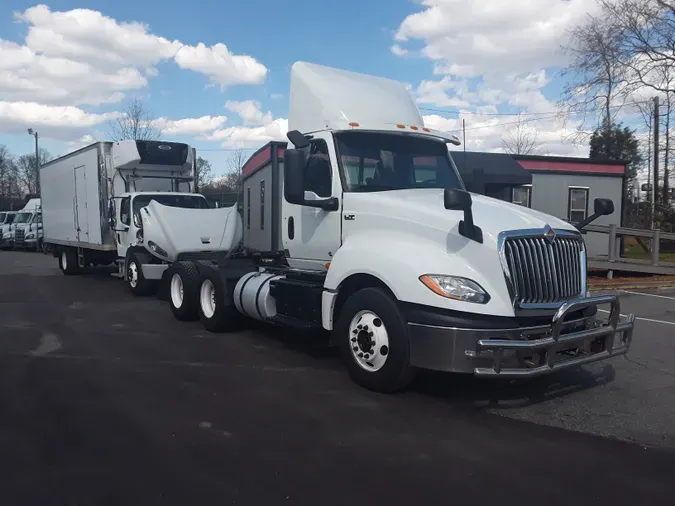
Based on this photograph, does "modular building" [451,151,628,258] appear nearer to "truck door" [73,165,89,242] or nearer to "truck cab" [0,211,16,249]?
"truck door" [73,165,89,242]

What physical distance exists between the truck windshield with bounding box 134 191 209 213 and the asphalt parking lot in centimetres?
577

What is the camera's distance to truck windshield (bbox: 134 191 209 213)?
13.6 m

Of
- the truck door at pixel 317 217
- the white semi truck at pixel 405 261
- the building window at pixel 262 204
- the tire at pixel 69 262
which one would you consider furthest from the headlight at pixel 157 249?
the building window at pixel 262 204

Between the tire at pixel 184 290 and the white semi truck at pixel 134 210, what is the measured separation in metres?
2.00

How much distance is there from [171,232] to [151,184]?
318 centimetres

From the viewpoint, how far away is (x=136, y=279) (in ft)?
42.4

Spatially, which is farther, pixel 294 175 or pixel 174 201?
pixel 174 201

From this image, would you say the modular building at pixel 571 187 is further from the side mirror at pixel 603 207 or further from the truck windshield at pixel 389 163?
the side mirror at pixel 603 207

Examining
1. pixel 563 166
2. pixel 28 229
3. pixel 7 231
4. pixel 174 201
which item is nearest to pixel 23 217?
pixel 28 229

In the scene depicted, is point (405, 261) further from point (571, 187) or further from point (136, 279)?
point (571, 187)

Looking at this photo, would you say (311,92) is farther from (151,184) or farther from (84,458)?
(151,184)

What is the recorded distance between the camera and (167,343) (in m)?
8.41

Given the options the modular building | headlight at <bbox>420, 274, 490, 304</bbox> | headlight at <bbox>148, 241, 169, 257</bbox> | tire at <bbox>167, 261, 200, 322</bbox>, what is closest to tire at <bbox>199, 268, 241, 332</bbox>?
tire at <bbox>167, 261, 200, 322</bbox>

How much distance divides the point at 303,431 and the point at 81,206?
42.9 feet
